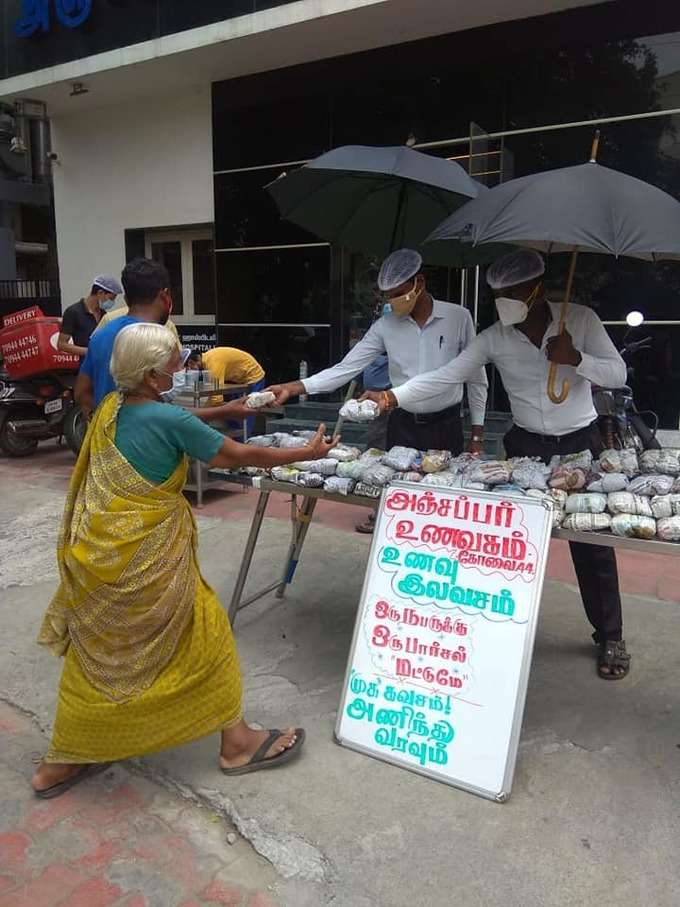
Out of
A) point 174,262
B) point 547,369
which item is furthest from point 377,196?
point 174,262

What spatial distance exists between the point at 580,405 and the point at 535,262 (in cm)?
63

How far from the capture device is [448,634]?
8.40ft

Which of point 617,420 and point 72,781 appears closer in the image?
point 72,781

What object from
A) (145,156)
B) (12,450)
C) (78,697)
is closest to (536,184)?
(78,697)

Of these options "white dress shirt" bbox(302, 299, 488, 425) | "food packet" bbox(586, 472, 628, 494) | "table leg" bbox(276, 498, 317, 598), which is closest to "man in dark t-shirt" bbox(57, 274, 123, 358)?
"table leg" bbox(276, 498, 317, 598)

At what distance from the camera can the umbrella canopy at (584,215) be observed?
2459mm

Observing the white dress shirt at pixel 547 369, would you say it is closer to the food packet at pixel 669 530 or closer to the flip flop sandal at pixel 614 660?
the food packet at pixel 669 530

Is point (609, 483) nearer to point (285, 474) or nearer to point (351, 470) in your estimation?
point (351, 470)

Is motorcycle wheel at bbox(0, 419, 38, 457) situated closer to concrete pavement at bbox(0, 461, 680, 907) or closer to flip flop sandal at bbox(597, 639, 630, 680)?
concrete pavement at bbox(0, 461, 680, 907)

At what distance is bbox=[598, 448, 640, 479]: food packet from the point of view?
108 inches

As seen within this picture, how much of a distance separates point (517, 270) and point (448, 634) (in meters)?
1.46

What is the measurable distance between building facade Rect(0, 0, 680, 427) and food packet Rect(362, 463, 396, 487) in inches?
148

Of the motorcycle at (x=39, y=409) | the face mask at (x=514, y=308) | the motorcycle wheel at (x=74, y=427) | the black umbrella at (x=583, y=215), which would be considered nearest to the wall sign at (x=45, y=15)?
the motorcycle at (x=39, y=409)

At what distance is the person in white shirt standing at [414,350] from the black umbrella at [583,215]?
612 mm
